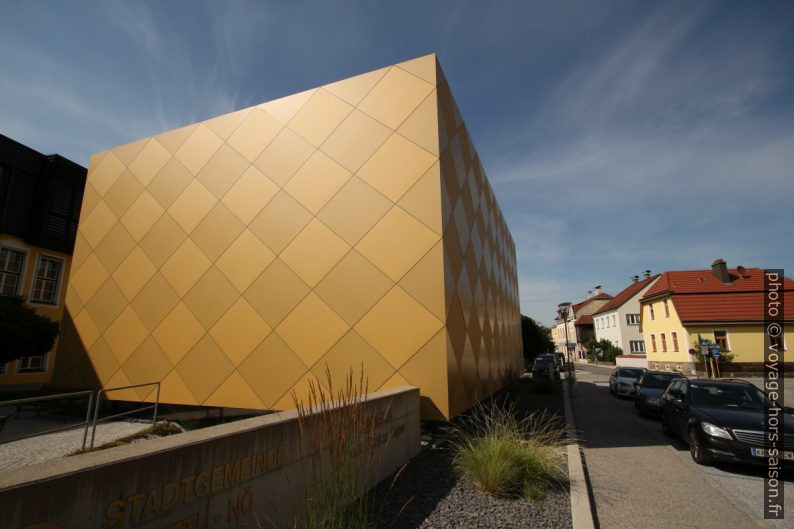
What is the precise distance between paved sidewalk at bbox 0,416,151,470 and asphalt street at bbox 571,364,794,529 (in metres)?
10.1

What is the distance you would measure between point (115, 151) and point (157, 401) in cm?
995

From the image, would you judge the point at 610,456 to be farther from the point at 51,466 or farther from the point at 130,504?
the point at 51,466

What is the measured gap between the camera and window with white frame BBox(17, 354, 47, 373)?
18.4 metres

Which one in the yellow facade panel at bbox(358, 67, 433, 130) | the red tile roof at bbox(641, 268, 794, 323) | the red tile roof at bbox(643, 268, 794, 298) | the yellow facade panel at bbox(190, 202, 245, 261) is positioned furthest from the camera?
the red tile roof at bbox(643, 268, 794, 298)

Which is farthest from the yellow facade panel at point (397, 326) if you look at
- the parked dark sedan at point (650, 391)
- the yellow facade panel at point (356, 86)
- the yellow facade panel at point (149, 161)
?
the yellow facade panel at point (149, 161)

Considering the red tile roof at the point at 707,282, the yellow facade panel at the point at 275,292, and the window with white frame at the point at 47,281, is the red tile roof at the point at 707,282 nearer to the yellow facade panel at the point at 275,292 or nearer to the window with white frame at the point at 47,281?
the yellow facade panel at the point at 275,292

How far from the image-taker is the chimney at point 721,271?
3188 centimetres

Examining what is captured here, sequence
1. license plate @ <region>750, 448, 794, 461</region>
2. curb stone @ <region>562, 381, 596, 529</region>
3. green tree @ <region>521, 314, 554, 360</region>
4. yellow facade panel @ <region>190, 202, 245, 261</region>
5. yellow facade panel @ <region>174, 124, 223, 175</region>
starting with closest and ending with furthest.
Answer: curb stone @ <region>562, 381, 596, 529</region> < license plate @ <region>750, 448, 794, 461</region> < yellow facade panel @ <region>190, 202, 245, 261</region> < yellow facade panel @ <region>174, 124, 223, 175</region> < green tree @ <region>521, 314, 554, 360</region>

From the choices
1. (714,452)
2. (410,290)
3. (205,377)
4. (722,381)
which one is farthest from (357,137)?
Result: (722,381)

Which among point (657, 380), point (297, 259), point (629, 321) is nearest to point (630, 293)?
point (629, 321)

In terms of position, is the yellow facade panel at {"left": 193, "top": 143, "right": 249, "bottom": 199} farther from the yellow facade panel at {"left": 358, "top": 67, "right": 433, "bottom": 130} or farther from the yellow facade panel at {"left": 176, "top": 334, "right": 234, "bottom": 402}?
the yellow facade panel at {"left": 176, "top": 334, "right": 234, "bottom": 402}

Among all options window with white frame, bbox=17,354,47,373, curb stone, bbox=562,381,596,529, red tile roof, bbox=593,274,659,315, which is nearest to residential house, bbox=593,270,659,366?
red tile roof, bbox=593,274,659,315

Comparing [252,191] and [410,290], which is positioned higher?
[252,191]

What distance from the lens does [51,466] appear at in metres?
2.41
